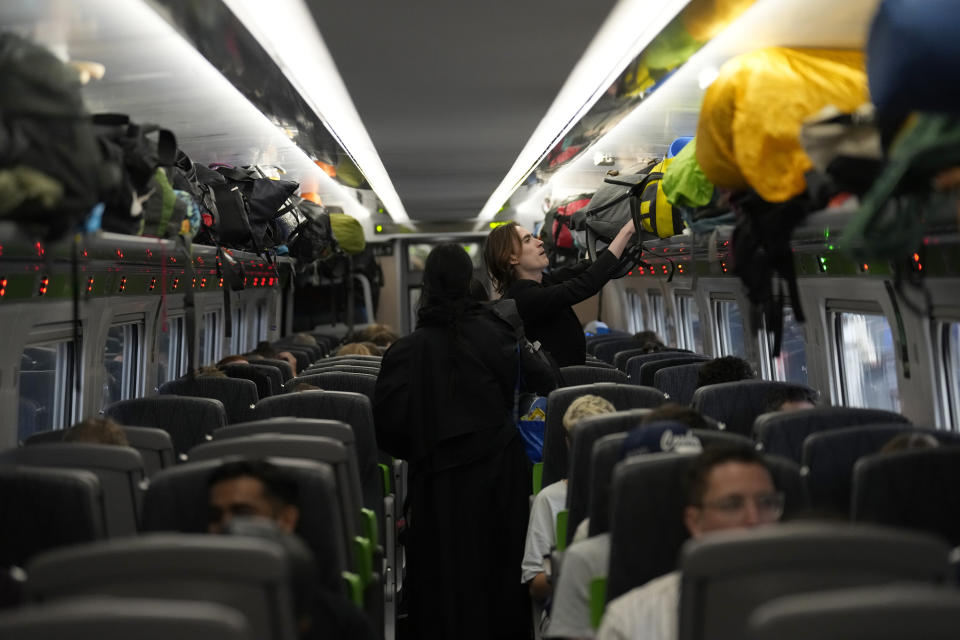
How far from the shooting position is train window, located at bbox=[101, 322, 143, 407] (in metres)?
8.27

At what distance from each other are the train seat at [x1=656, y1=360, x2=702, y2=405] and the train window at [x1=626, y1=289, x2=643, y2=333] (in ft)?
22.6

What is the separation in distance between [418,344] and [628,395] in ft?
3.64

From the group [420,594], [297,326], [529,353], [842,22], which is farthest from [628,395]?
[297,326]

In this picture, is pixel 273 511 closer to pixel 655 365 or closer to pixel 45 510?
pixel 45 510

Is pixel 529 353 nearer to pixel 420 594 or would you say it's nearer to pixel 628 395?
pixel 628 395

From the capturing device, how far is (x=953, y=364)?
5398mm

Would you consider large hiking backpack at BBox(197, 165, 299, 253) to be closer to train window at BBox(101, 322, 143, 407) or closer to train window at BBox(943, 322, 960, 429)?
train window at BBox(101, 322, 143, 407)

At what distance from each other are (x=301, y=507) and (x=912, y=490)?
1888 mm

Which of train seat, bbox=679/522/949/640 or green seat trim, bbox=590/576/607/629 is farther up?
train seat, bbox=679/522/949/640

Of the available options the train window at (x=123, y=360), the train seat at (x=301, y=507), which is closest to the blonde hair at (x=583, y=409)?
the train seat at (x=301, y=507)

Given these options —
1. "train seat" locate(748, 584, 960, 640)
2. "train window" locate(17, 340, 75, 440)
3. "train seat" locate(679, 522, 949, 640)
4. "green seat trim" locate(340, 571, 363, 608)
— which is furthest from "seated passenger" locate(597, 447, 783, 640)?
"train window" locate(17, 340, 75, 440)

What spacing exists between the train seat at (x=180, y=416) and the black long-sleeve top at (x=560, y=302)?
6.26 feet

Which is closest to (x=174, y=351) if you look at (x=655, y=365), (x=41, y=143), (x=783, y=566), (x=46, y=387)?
(x=46, y=387)

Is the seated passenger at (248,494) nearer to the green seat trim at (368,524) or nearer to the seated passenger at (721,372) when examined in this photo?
the green seat trim at (368,524)
